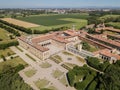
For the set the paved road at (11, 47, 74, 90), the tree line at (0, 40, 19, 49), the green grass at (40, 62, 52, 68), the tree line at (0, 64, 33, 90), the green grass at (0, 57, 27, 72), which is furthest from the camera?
the tree line at (0, 40, 19, 49)

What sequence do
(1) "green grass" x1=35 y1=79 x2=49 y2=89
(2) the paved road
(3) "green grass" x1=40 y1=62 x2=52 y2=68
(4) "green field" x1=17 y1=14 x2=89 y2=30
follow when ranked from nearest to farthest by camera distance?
(2) the paved road
(1) "green grass" x1=35 y1=79 x2=49 y2=89
(3) "green grass" x1=40 y1=62 x2=52 y2=68
(4) "green field" x1=17 y1=14 x2=89 y2=30

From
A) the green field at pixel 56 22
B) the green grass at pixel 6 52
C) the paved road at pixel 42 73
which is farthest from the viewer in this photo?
the green field at pixel 56 22

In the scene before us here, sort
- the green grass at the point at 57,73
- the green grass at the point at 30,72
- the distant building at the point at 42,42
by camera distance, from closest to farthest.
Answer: the green grass at the point at 57,73
the green grass at the point at 30,72
the distant building at the point at 42,42

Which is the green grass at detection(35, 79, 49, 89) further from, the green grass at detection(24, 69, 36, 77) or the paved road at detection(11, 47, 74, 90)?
the green grass at detection(24, 69, 36, 77)

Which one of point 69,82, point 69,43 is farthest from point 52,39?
point 69,82

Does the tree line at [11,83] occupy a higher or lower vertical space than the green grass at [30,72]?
higher

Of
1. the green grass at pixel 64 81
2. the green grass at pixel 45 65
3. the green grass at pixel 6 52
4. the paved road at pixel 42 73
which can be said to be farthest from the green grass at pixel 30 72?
the green grass at pixel 6 52

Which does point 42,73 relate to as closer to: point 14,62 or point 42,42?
point 14,62

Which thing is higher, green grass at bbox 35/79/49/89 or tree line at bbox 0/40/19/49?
tree line at bbox 0/40/19/49

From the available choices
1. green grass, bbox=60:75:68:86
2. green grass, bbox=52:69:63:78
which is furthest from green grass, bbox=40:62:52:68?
green grass, bbox=60:75:68:86

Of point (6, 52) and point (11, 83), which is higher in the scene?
point (11, 83)

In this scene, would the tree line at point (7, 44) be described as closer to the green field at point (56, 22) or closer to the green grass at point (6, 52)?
the green grass at point (6, 52)

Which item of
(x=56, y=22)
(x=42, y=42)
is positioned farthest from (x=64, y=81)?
(x=56, y=22)
